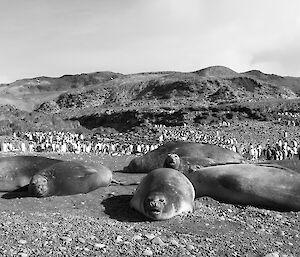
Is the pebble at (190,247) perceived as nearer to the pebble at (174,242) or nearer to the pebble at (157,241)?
the pebble at (174,242)

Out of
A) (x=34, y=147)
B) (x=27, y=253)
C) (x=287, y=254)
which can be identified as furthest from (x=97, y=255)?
(x=34, y=147)

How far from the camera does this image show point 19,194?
8406 millimetres

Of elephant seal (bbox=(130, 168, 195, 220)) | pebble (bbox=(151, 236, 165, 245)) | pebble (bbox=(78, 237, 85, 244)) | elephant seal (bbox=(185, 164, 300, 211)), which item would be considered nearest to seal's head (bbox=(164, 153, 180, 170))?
elephant seal (bbox=(185, 164, 300, 211))

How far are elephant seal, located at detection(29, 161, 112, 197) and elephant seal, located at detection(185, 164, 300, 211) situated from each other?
1701mm

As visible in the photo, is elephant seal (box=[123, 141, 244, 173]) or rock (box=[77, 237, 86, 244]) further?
elephant seal (box=[123, 141, 244, 173])

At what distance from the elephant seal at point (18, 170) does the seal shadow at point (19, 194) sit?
0.08m

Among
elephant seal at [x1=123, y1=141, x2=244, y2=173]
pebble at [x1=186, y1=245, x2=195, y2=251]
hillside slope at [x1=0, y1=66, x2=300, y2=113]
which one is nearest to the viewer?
pebble at [x1=186, y1=245, x2=195, y2=251]

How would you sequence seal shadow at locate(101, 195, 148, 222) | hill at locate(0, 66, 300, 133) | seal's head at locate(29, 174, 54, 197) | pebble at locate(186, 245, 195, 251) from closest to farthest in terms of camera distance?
pebble at locate(186, 245, 195, 251) < seal shadow at locate(101, 195, 148, 222) < seal's head at locate(29, 174, 54, 197) < hill at locate(0, 66, 300, 133)

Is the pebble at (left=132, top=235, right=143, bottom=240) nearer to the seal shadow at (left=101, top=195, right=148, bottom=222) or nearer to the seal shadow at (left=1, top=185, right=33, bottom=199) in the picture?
the seal shadow at (left=101, top=195, right=148, bottom=222)

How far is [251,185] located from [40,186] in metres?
3.37

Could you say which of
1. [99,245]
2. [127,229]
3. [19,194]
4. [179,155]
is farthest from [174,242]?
[179,155]

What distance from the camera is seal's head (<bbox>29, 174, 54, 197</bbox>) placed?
8016 millimetres

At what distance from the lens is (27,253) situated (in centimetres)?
504

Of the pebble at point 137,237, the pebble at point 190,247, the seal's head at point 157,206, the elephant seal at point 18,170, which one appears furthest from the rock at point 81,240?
the elephant seal at point 18,170
